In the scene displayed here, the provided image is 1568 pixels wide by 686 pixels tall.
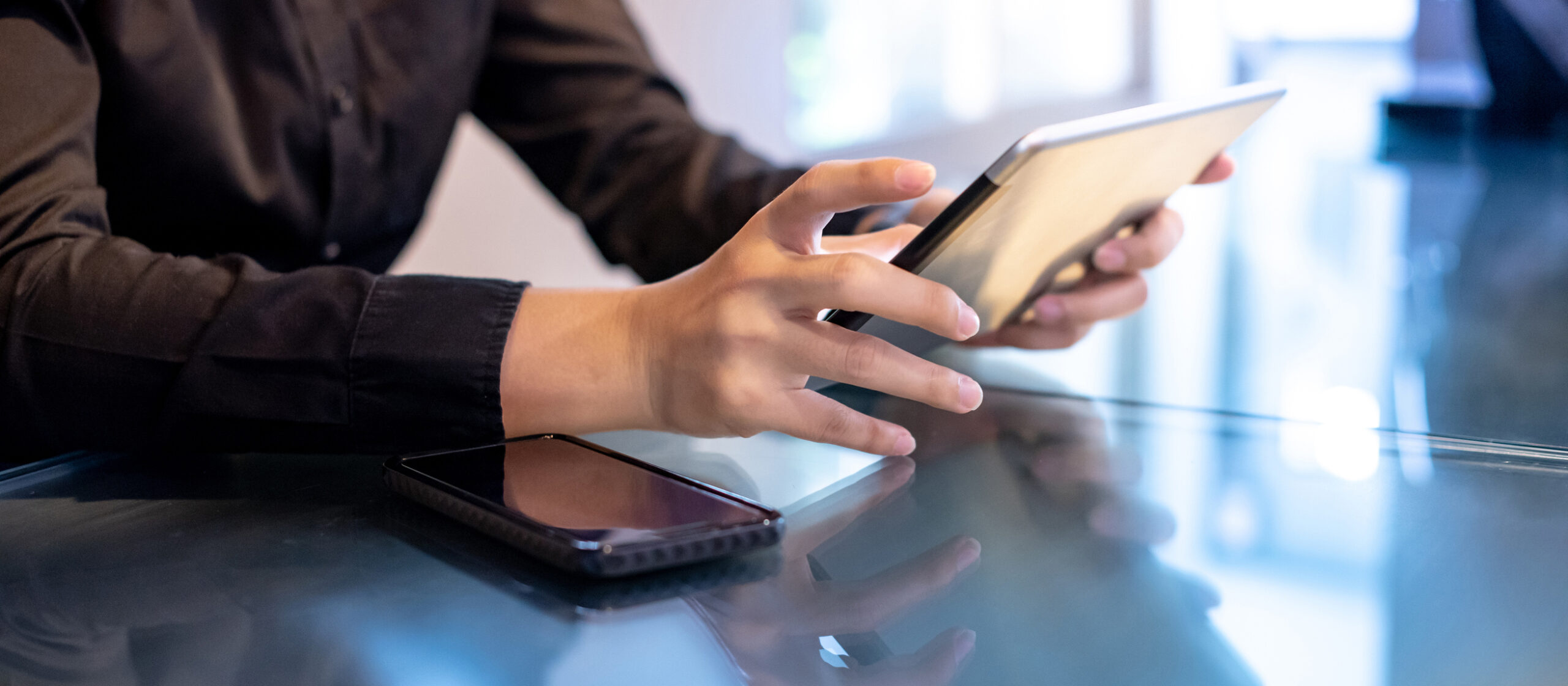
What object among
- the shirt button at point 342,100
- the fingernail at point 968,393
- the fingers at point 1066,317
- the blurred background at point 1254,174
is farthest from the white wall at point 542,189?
the fingernail at point 968,393

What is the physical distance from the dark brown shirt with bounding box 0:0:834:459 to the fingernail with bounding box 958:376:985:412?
219 millimetres

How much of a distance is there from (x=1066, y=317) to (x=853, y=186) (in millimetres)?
321

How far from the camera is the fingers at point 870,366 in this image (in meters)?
0.47

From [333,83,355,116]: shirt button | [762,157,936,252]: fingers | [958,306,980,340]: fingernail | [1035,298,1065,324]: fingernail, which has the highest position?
[333,83,355,116]: shirt button

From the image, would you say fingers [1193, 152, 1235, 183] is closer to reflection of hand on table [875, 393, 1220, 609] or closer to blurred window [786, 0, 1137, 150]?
reflection of hand on table [875, 393, 1220, 609]

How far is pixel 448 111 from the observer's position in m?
1.07

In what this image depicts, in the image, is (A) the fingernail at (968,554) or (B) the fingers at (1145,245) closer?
(A) the fingernail at (968,554)

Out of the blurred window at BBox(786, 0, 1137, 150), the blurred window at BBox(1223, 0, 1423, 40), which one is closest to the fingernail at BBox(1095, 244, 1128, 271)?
the blurred window at BBox(1223, 0, 1423, 40)

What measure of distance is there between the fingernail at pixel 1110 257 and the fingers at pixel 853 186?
1.03 ft

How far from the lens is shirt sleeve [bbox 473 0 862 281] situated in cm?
103

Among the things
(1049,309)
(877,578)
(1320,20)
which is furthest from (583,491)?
(1320,20)

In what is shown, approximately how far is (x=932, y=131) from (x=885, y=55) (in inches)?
11.2

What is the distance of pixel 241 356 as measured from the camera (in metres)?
0.52

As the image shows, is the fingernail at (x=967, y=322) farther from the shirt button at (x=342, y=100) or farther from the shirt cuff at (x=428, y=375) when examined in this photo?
the shirt button at (x=342, y=100)
